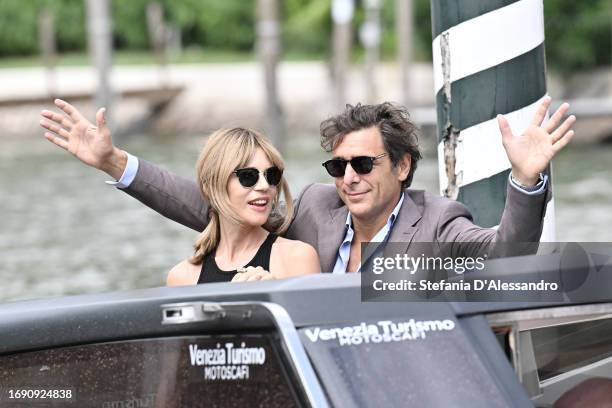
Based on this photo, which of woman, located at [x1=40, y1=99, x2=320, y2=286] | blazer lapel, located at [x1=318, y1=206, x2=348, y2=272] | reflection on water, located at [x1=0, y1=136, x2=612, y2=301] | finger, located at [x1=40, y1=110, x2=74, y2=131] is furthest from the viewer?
reflection on water, located at [x1=0, y1=136, x2=612, y2=301]

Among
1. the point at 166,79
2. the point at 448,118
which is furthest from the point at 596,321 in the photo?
the point at 166,79

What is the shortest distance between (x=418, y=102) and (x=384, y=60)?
11277 mm

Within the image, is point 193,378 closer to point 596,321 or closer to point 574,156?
point 596,321

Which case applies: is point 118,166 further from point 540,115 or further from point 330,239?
point 540,115

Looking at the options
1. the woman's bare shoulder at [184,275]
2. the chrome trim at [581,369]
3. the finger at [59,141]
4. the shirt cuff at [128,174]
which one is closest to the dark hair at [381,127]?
the woman's bare shoulder at [184,275]

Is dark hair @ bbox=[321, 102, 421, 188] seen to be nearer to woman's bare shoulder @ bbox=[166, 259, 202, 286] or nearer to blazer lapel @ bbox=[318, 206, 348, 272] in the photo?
blazer lapel @ bbox=[318, 206, 348, 272]

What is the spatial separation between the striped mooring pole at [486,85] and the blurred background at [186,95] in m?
6.25

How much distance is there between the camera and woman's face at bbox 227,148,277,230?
3.82m

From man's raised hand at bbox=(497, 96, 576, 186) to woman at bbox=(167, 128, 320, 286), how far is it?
61cm

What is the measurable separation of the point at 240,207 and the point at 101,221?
13.3m

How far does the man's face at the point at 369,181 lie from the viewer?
3879 mm

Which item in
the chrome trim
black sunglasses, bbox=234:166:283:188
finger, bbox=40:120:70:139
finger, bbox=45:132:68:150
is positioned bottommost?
the chrome trim

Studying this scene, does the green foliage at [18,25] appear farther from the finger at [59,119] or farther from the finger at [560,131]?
the finger at [560,131]

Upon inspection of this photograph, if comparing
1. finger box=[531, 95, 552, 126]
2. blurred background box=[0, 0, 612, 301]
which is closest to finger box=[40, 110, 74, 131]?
finger box=[531, 95, 552, 126]
